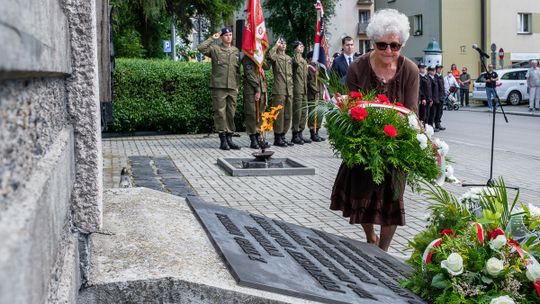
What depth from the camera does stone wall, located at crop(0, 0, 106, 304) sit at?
108 cm

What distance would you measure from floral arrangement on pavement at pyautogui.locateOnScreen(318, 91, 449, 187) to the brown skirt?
0.17m

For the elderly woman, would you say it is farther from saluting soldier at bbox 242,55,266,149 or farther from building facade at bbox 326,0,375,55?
building facade at bbox 326,0,375,55

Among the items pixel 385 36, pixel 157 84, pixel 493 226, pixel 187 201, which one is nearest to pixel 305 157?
pixel 157 84

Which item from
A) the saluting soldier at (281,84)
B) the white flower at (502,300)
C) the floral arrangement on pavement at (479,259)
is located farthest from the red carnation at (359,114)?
the saluting soldier at (281,84)

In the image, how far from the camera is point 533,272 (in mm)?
2848

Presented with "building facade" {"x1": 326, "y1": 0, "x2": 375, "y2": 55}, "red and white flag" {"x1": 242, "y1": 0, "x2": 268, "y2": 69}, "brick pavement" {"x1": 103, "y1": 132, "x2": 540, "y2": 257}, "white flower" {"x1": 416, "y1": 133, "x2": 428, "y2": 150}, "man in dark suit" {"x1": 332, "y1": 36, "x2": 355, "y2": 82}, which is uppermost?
"building facade" {"x1": 326, "y1": 0, "x2": 375, "y2": 55}

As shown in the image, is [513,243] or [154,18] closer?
[513,243]

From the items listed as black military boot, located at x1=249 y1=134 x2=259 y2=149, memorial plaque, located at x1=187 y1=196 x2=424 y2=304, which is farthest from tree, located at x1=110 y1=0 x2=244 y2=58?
memorial plaque, located at x1=187 y1=196 x2=424 y2=304

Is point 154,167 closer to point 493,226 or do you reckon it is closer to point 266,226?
point 266,226

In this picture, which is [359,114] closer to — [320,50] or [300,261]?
[300,261]

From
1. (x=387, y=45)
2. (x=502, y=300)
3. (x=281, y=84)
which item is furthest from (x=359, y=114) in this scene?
(x=281, y=84)

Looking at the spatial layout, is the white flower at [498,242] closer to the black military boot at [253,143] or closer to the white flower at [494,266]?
the white flower at [494,266]

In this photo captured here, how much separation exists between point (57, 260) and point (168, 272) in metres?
0.75

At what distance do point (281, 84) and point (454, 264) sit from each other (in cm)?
1241
